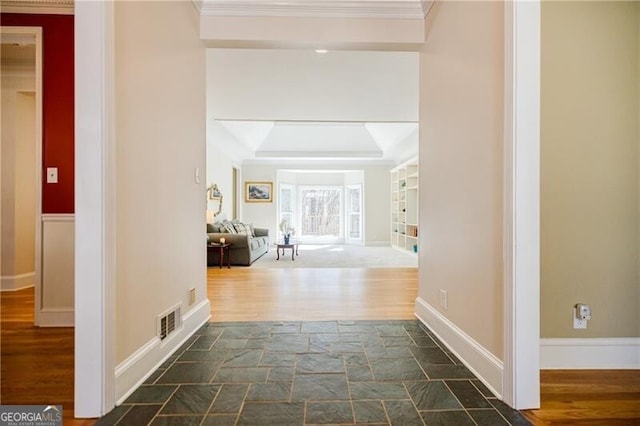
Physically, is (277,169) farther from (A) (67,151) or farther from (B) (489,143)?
(B) (489,143)

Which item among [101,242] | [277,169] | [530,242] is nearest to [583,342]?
[530,242]

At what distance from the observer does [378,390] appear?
65.4 inches

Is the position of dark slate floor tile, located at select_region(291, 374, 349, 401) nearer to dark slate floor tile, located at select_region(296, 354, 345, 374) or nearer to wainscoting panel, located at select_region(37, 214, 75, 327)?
dark slate floor tile, located at select_region(296, 354, 345, 374)

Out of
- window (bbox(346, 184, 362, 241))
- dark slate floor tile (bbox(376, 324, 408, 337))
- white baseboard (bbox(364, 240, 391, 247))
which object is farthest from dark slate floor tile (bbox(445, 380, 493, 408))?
window (bbox(346, 184, 362, 241))

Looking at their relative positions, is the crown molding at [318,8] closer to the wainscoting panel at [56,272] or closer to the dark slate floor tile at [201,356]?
the wainscoting panel at [56,272]

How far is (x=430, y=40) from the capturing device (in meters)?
2.51

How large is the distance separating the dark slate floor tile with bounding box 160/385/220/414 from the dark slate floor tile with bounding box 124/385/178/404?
40 mm

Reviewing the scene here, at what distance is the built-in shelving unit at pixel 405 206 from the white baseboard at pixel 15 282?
679 centimetres

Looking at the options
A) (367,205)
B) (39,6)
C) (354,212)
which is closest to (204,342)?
(39,6)

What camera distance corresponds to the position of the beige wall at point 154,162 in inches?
62.8

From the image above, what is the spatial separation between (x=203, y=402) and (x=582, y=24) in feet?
9.80

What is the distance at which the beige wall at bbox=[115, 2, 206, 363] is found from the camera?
1595 mm

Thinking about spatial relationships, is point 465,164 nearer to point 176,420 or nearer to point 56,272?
point 176,420

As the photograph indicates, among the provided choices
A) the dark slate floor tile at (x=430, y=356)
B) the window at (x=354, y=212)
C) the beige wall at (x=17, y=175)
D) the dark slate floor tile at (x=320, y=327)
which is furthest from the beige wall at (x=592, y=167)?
the window at (x=354, y=212)
